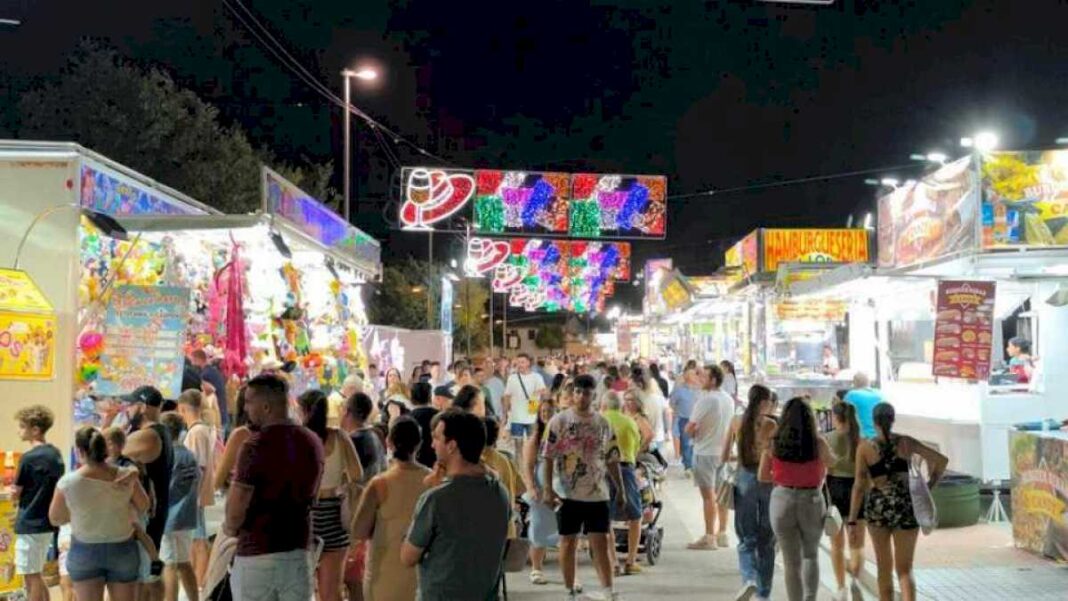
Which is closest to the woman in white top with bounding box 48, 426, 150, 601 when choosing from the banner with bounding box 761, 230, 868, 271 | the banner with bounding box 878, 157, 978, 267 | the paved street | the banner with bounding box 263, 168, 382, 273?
the paved street

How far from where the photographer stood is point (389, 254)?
69.9 metres

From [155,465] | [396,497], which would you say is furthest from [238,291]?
[396,497]

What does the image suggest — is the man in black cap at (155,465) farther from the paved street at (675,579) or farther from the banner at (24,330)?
the paved street at (675,579)

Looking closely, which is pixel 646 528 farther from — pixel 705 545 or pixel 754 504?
pixel 754 504

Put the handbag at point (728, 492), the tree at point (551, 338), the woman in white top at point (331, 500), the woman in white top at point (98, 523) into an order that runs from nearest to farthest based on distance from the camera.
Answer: the woman in white top at point (98, 523), the woman in white top at point (331, 500), the handbag at point (728, 492), the tree at point (551, 338)

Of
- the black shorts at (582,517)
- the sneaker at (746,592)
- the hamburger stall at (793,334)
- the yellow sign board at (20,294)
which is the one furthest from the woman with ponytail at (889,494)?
the hamburger stall at (793,334)

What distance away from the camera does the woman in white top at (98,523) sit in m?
6.34

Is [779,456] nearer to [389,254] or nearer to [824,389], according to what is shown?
[824,389]

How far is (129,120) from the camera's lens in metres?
29.7

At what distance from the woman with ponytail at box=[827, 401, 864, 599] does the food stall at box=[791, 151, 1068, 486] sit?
446 centimetres

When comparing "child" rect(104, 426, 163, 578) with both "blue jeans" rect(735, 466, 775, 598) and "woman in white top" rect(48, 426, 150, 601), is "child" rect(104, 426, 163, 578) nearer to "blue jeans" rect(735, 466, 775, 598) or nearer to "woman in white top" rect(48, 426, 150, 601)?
"woman in white top" rect(48, 426, 150, 601)

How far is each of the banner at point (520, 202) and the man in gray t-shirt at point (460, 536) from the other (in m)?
23.3

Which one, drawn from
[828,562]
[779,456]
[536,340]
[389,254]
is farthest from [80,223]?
[536,340]

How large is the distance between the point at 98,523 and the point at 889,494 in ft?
16.7
